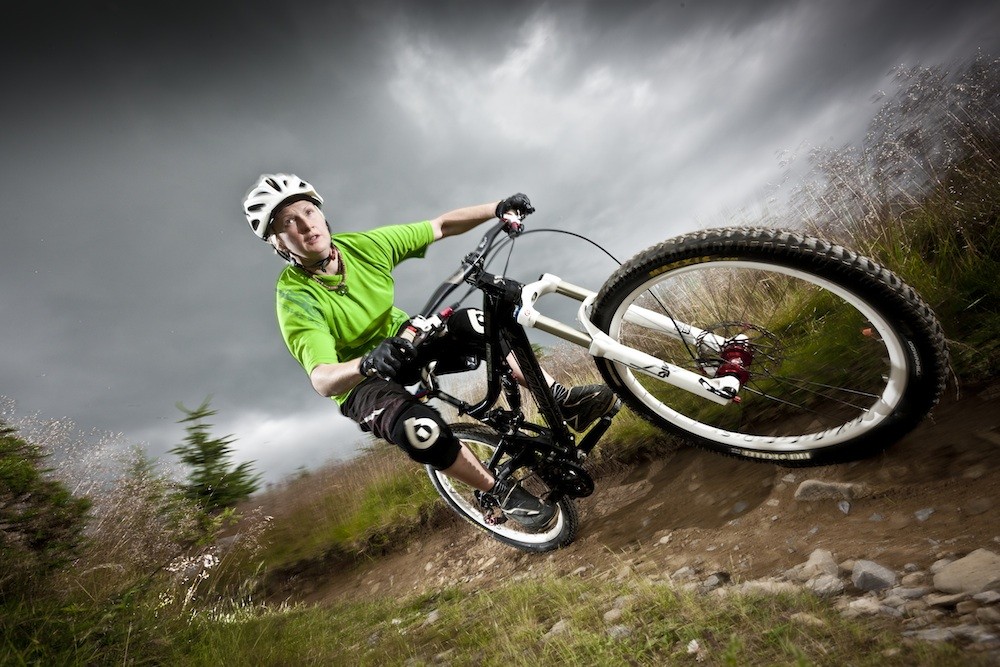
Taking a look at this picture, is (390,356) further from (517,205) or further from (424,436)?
(517,205)

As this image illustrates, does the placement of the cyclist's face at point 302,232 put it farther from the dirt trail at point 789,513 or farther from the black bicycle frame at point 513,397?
the dirt trail at point 789,513

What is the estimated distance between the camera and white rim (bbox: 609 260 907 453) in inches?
65.4

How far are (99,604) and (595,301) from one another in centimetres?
369

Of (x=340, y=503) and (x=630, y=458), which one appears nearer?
(x=630, y=458)

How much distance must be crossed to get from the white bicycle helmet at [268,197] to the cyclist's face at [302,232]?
0.16ft

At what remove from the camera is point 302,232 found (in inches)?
121

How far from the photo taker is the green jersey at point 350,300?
2719 millimetres

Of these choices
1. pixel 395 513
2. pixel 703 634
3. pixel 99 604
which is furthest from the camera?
pixel 395 513

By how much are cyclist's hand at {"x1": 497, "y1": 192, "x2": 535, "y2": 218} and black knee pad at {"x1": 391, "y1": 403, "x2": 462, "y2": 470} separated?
138 cm

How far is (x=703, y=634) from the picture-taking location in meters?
1.29

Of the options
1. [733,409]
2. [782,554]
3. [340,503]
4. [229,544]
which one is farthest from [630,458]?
[229,544]

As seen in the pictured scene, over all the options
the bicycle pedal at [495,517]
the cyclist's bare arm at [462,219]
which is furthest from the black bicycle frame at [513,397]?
the cyclist's bare arm at [462,219]

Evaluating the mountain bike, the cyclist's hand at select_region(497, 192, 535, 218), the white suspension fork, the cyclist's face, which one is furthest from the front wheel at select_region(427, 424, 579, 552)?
the cyclist's face

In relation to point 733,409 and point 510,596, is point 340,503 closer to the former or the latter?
point 510,596
